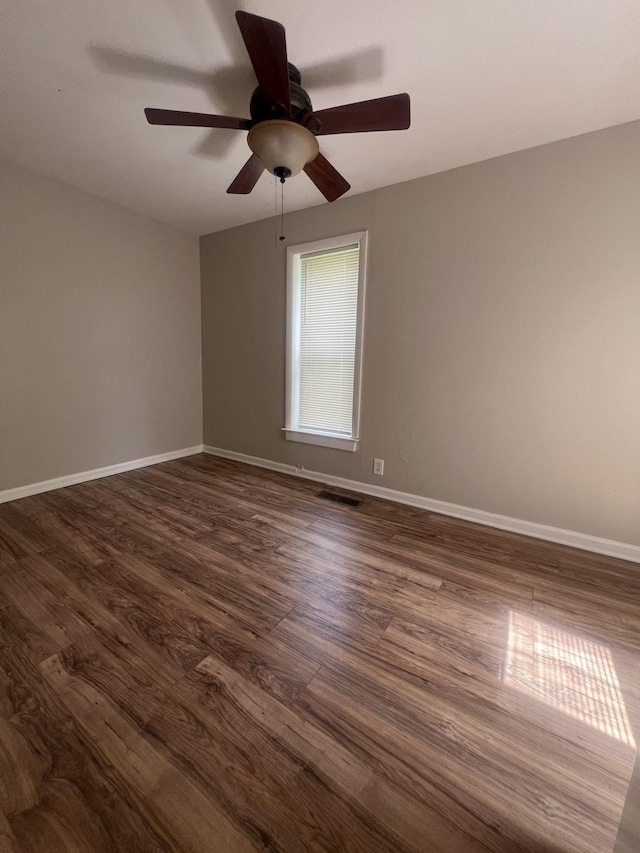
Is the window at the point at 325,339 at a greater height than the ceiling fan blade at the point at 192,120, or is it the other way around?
the ceiling fan blade at the point at 192,120

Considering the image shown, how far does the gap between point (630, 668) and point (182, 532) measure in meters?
2.36

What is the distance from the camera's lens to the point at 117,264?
310 centimetres

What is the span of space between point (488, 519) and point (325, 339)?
203cm

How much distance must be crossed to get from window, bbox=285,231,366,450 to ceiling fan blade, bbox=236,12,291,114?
56.6 inches

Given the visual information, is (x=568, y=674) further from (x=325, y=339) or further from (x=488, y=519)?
(x=325, y=339)

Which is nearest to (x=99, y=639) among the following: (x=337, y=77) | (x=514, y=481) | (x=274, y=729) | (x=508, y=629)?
(x=274, y=729)

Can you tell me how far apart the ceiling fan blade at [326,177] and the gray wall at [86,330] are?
2.23 m

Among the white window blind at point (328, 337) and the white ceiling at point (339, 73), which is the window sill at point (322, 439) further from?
the white ceiling at point (339, 73)

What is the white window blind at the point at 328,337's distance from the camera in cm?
287

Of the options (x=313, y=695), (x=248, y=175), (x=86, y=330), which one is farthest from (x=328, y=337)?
(x=313, y=695)

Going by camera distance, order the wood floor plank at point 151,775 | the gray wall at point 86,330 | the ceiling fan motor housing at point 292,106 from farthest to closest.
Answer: the gray wall at point 86,330 → the ceiling fan motor housing at point 292,106 → the wood floor plank at point 151,775

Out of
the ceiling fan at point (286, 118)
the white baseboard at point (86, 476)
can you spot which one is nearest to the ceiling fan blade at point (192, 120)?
the ceiling fan at point (286, 118)

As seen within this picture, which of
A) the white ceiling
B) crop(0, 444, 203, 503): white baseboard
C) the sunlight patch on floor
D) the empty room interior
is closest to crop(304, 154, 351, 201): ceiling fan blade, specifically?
the empty room interior

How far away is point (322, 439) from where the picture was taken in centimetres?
312
